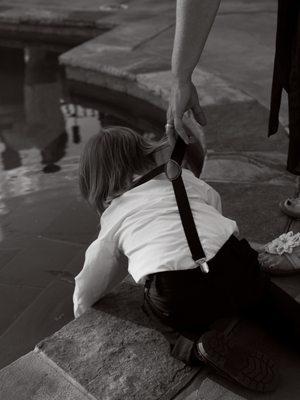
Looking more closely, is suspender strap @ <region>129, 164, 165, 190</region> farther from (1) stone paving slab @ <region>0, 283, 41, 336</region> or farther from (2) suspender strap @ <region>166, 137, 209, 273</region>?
(1) stone paving slab @ <region>0, 283, 41, 336</region>

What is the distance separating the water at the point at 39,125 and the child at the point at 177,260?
1.58 meters

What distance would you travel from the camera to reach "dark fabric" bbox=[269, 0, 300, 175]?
1.68m

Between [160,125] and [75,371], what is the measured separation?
2687 mm

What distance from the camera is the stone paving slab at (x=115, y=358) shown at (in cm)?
169

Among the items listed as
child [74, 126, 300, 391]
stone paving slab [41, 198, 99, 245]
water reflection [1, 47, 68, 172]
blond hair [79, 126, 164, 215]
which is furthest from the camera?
water reflection [1, 47, 68, 172]

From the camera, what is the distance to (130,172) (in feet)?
5.91

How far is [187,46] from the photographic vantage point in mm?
1604

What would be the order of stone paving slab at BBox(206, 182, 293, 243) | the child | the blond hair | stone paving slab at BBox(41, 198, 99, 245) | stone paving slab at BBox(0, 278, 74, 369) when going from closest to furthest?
the child
the blond hair
stone paving slab at BBox(0, 278, 74, 369)
stone paving slab at BBox(206, 182, 293, 243)
stone paving slab at BBox(41, 198, 99, 245)

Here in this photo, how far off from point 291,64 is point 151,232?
0.63 meters

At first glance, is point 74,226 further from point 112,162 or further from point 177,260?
point 177,260

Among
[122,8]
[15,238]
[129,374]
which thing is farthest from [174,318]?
[122,8]

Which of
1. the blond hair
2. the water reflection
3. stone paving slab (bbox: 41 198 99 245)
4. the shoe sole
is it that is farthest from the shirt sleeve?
the water reflection

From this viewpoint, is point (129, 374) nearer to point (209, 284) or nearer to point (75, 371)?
point (75, 371)

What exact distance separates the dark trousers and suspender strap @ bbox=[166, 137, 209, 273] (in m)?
0.06
